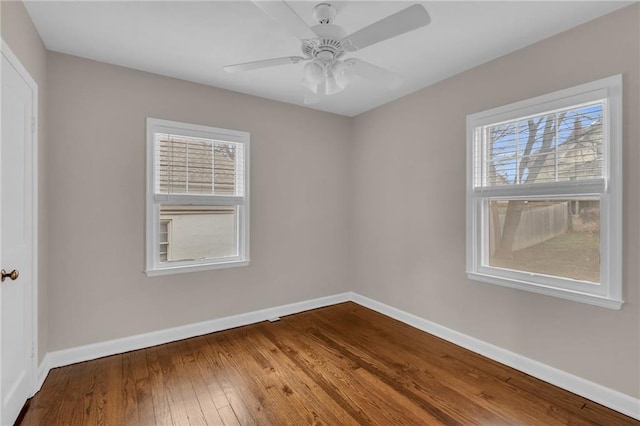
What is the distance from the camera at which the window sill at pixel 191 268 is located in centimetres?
292

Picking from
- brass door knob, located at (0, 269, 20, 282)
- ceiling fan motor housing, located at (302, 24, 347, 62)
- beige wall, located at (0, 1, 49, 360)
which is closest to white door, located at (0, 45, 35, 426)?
brass door knob, located at (0, 269, 20, 282)

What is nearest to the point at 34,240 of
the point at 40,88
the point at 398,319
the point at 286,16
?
the point at 40,88

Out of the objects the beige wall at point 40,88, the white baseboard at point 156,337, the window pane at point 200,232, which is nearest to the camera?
the beige wall at point 40,88

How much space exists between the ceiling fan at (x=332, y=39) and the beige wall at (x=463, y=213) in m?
1.11

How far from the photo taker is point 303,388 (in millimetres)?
2248

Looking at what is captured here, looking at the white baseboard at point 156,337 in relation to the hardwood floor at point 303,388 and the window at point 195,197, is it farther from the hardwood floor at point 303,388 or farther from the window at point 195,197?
the window at point 195,197

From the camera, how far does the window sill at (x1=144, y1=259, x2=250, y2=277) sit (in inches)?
115

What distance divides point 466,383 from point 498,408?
11.6 inches

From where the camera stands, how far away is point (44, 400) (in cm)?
209

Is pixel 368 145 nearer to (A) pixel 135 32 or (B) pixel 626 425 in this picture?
(A) pixel 135 32

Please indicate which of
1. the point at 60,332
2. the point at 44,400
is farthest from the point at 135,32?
the point at 44,400

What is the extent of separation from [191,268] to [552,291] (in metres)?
3.12

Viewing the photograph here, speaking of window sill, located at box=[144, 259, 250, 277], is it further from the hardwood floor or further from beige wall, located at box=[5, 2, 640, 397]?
the hardwood floor

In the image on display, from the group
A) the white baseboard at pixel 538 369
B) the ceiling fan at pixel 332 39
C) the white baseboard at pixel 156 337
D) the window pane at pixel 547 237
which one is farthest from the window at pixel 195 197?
the window pane at pixel 547 237
